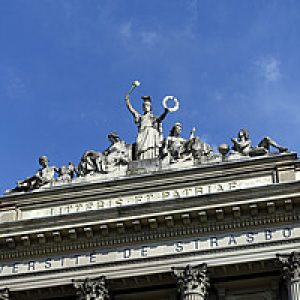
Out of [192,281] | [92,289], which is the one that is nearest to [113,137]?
[92,289]

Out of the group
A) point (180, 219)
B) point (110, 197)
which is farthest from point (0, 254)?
point (180, 219)

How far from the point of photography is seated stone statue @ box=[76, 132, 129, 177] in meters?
37.8

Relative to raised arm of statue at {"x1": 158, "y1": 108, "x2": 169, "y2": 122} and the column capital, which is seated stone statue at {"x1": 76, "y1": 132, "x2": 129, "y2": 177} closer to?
raised arm of statue at {"x1": 158, "y1": 108, "x2": 169, "y2": 122}

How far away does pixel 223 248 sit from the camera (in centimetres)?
3253

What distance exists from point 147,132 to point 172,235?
282 inches

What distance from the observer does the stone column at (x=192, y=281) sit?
104ft

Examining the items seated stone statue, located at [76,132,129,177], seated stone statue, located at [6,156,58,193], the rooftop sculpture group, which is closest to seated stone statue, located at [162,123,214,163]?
the rooftop sculpture group

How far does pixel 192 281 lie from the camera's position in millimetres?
32062

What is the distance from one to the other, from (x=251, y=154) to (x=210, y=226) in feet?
15.1

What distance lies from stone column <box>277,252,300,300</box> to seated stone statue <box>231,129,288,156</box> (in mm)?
5733

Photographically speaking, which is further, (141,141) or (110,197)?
(141,141)

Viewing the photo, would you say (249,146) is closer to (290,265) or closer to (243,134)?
(243,134)

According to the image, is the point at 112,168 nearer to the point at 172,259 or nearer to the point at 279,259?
the point at 172,259

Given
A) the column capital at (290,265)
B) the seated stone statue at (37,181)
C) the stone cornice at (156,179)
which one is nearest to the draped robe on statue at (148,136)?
the stone cornice at (156,179)
